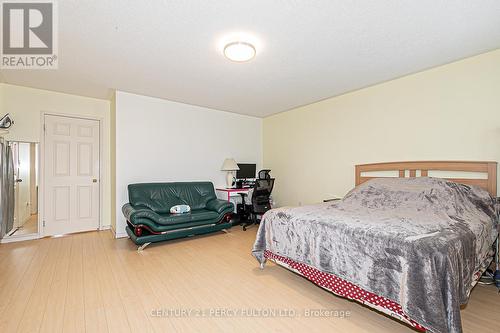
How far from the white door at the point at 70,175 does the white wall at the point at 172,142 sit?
0.88 metres

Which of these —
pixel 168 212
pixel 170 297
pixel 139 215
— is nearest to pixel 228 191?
pixel 168 212

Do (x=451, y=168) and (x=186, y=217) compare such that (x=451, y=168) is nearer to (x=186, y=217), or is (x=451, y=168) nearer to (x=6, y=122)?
(x=186, y=217)

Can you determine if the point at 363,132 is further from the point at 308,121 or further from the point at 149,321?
the point at 149,321

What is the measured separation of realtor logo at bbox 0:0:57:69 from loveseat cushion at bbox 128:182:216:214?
2.15m

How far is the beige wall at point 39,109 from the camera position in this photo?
3855 mm

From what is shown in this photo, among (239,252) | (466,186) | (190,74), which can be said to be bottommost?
(239,252)

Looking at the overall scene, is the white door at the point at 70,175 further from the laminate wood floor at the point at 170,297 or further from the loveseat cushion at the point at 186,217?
the loveseat cushion at the point at 186,217

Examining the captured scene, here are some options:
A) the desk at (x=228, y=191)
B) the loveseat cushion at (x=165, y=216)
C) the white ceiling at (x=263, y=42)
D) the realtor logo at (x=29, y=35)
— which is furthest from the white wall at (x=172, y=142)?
the realtor logo at (x=29, y=35)

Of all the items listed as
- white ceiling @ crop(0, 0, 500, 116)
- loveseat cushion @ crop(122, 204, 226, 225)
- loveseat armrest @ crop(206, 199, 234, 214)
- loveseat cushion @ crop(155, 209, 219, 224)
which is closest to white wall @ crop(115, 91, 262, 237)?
white ceiling @ crop(0, 0, 500, 116)

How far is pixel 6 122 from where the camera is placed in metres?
3.62

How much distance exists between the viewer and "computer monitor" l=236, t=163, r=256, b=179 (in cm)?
548

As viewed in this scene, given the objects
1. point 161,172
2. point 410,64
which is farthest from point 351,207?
point 161,172

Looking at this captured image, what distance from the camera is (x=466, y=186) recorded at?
262 centimetres

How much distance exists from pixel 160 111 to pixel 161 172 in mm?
1211
